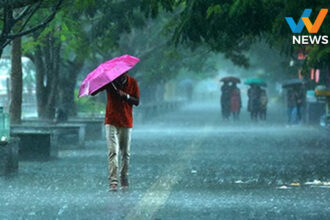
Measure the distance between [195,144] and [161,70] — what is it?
2212 centimetres

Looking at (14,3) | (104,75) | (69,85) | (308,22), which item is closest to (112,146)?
(104,75)

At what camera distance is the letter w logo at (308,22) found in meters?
19.9

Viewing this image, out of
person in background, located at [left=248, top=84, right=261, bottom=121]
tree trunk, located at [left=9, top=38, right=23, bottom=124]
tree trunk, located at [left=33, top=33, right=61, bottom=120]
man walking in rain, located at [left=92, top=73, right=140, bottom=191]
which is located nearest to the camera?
man walking in rain, located at [left=92, top=73, right=140, bottom=191]

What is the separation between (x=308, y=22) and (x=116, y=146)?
22.2 ft

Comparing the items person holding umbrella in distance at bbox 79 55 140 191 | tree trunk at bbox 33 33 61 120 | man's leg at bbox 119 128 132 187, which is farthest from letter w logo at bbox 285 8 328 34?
tree trunk at bbox 33 33 61 120

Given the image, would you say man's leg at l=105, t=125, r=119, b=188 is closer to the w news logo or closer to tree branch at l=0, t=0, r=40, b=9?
tree branch at l=0, t=0, r=40, b=9

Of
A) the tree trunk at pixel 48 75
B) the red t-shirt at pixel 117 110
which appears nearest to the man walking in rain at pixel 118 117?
the red t-shirt at pixel 117 110

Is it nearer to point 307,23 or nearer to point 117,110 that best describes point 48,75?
point 307,23

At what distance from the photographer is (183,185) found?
598 inches

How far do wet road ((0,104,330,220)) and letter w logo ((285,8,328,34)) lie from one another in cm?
275

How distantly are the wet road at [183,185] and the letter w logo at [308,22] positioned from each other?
2752mm

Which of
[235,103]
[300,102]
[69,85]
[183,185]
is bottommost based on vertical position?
[183,185]

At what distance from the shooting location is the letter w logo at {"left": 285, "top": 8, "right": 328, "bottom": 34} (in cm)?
1991

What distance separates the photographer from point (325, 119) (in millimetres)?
38219
